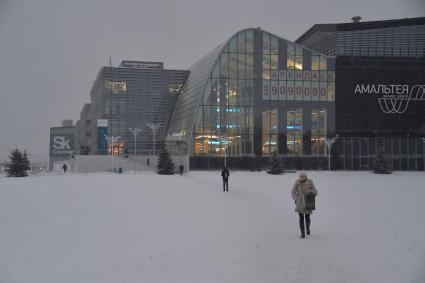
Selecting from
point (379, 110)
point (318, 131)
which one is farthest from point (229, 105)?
point (379, 110)

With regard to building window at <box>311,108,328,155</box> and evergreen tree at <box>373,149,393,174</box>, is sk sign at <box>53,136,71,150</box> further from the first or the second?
evergreen tree at <box>373,149,393,174</box>

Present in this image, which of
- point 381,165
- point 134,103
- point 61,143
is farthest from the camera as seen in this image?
point 61,143

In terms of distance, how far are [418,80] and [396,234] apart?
51.4 m

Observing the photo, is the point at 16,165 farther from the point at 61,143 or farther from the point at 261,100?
the point at 61,143

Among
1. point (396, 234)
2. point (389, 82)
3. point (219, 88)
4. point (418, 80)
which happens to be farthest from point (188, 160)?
point (396, 234)

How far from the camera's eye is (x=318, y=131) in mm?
57000

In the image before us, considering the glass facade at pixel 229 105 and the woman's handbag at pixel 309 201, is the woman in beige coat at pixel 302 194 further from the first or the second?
the glass facade at pixel 229 105

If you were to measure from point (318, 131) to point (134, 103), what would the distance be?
28709mm

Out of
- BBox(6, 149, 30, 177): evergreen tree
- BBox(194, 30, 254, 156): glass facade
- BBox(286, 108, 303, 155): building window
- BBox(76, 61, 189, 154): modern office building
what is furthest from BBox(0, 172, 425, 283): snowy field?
BBox(76, 61, 189, 154): modern office building

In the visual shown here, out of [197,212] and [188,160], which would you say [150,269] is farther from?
[188,160]

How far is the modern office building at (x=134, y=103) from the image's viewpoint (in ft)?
226

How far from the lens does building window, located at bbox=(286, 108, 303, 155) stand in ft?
185

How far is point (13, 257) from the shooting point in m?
9.77

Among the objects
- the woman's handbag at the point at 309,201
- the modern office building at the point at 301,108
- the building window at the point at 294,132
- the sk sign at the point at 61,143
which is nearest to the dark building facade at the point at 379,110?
the modern office building at the point at 301,108
